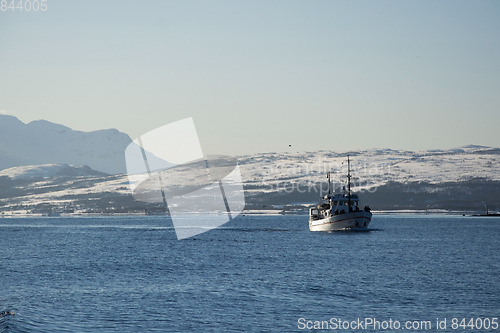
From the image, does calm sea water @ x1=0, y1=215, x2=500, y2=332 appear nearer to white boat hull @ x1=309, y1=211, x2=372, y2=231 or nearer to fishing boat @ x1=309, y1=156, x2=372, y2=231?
white boat hull @ x1=309, y1=211, x2=372, y2=231

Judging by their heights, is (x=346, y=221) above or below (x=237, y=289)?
below

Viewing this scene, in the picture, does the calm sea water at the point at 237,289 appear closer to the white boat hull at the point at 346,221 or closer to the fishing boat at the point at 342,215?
the white boat hull at the point at 346,221

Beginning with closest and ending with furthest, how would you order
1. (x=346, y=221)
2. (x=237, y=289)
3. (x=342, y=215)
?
1. (x=237, y=289)
2. (x=342, y=215)
3. (x=346, y=221)

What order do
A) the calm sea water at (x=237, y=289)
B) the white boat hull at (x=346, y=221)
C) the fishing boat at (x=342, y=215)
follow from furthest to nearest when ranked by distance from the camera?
1. the fishing boat at (x=342, y=215)
2. the white boat hull at (x=346, y=221)
3. the calm sea water at (x=237, y=289)

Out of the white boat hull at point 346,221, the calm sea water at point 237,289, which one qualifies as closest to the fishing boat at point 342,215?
the white boat hull at point 346,221

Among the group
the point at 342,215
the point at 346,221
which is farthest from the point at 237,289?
the point at 346,221

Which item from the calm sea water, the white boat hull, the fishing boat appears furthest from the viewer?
the fishing boat

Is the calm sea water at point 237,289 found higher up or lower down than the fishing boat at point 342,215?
higher up

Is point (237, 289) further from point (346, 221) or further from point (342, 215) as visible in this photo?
point (346, 221)

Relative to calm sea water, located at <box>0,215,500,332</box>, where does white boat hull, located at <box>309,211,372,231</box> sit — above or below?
below

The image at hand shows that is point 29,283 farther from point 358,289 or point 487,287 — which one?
point 487,287

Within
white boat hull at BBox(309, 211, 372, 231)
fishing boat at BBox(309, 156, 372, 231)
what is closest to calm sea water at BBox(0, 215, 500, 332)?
white boat hull at BBox(309, 211, 372, 231)

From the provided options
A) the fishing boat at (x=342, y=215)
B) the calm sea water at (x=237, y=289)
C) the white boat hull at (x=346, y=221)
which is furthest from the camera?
the fishing boat at (x=342, y=215)

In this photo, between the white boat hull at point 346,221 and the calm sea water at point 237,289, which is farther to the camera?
the white boat hull at point 346,221
